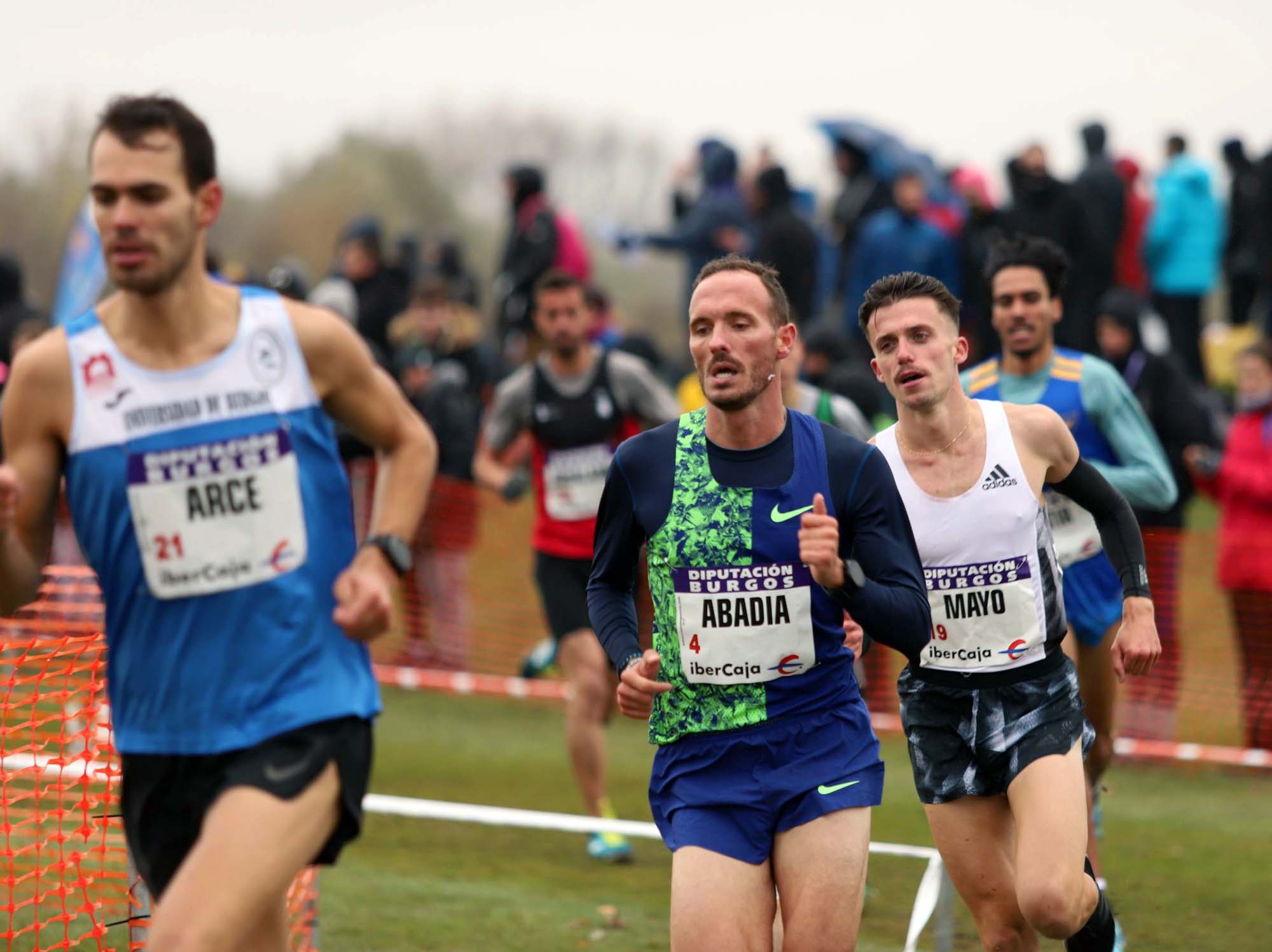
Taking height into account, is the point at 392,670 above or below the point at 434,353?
below

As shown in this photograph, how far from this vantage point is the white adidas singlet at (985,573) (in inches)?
210

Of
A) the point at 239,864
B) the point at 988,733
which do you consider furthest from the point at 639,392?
the point at 239,864

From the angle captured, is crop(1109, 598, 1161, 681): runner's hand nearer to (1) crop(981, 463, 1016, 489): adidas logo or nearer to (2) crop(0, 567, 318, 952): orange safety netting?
(1) crop(981, 463, 1016, 489): adidas logo

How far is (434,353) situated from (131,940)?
907 cm

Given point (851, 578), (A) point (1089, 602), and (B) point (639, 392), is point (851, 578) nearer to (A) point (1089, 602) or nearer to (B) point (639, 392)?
(A) point (1089, 602)

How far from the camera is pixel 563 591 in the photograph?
28.6ft

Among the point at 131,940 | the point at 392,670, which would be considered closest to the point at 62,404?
the point at 131,940

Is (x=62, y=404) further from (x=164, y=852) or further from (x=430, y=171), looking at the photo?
(x=430, y=171)

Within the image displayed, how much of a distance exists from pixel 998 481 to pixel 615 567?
1.25 meters

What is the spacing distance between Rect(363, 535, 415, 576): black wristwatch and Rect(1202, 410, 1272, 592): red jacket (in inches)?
309

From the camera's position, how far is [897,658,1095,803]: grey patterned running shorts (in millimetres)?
5246

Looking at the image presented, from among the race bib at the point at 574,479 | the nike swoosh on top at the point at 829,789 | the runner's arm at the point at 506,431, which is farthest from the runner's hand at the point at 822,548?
the runner's arm at the point at 506,431

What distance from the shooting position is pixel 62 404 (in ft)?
12.7

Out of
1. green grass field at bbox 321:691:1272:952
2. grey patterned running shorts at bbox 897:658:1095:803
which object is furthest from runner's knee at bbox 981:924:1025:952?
green grass field at bbox 321:691:1272:952
